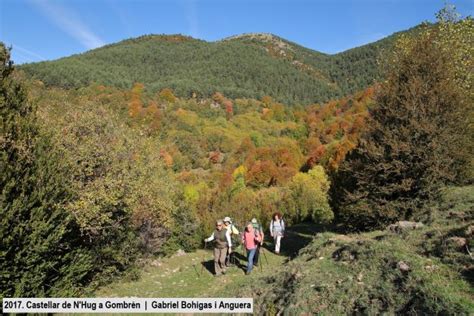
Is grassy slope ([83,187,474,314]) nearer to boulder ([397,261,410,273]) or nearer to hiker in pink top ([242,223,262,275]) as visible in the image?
boulder ([397,261,410,273])

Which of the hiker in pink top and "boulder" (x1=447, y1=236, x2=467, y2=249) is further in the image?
the hiker in pink top

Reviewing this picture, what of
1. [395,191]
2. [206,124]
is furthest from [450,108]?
[206,124]

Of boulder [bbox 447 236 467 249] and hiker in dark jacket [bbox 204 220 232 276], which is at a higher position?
boulder [bbox 447 236 467 249]

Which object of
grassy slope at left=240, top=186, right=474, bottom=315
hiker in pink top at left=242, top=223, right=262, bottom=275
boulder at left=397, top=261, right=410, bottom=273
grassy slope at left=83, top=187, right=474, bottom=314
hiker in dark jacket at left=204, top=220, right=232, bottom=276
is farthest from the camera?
hiker in dark jacket at left=204, top=220, right=232, bottom=276

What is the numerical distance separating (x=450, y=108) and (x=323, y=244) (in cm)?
1030

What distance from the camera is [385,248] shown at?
11984 mm

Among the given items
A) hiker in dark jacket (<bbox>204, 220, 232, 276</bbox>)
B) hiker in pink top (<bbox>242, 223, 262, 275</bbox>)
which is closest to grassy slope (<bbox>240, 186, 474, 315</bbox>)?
hiker in pink top (<bbox>242, 223, 262, 275</bbox>)

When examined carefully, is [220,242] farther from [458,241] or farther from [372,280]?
→ [458,241]

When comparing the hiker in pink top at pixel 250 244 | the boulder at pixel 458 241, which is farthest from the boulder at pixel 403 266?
the hiker in pink top at pixel 250 244

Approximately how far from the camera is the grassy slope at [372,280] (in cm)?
916

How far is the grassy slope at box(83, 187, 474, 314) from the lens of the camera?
361 inches

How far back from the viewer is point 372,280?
10562 millimetres

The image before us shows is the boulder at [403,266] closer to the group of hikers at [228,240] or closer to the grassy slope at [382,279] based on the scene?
the grassy slope at [382,279]

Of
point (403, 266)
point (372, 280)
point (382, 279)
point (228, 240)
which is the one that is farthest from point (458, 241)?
point (228, 240)
